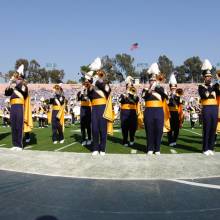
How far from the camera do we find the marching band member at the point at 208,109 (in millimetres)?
10258

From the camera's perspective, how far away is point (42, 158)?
9.33 m

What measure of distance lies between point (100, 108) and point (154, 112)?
1379mm

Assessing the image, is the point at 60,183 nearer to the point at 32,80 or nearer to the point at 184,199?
the point at 184,199

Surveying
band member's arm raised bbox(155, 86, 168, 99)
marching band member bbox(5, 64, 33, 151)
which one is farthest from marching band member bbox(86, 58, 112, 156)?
marching band member bbox(5, 64, 33, 151)

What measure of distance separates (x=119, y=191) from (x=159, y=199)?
0.78 meters

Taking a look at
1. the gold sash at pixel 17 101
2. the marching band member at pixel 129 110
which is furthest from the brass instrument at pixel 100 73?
the marching band member at pixel 129 110

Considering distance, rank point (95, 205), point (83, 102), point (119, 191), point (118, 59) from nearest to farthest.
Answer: point (95, 205) < point (119, 191) < point (83, 102) < point (118, 59)

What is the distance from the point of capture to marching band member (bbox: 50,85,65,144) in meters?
13.4

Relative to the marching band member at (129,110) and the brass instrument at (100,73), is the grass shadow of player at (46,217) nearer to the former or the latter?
the brass instrument at (100,73)

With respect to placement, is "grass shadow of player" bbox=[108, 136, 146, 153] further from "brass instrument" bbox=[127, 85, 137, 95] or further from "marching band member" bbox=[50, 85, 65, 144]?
"marching band member" bbox=[50, 85, 65, 144]

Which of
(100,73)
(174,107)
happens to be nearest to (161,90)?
(100,73)

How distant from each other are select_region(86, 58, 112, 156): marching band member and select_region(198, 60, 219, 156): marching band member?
2412 millimetres

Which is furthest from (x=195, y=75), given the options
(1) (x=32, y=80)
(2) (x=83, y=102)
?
(2) (x=83, y=102)

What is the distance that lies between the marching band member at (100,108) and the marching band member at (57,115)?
333cm
